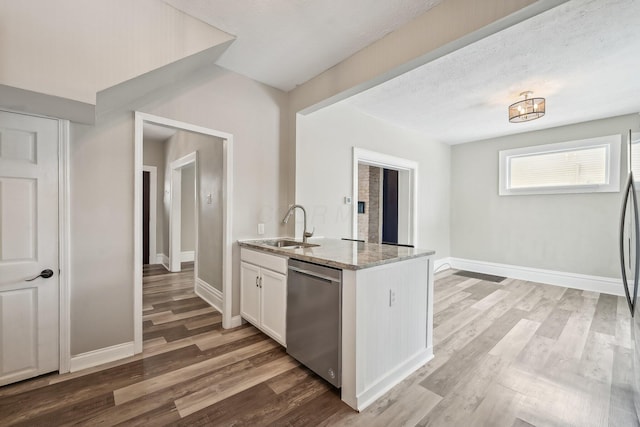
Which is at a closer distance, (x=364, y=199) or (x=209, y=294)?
(x=209, y=294)

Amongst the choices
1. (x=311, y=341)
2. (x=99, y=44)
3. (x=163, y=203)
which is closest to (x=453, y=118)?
(x=311, y=341)

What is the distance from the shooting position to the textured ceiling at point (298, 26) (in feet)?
6.29

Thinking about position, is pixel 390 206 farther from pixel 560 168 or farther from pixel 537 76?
pixel 537 76

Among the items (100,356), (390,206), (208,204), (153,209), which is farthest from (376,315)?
(153,209)

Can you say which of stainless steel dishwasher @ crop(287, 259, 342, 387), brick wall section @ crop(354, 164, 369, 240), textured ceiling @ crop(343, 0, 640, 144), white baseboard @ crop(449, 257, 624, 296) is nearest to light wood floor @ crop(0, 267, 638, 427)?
stainless steel dishwasher @ crop(287, 259, 342, 387)

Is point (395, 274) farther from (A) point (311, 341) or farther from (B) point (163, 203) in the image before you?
(B) point (163, 203)

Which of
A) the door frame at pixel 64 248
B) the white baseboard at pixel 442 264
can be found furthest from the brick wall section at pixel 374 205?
the door frame at pixel 64 248

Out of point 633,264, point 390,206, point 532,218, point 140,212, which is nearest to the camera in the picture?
point 633,264

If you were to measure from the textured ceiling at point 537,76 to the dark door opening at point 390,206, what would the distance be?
1.45m

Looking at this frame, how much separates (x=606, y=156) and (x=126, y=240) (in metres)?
6.27

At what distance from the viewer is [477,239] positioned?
17.8ft

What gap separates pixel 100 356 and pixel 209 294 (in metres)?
1.51

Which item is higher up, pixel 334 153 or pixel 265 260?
pixel 334 153

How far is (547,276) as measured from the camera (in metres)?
4.58
